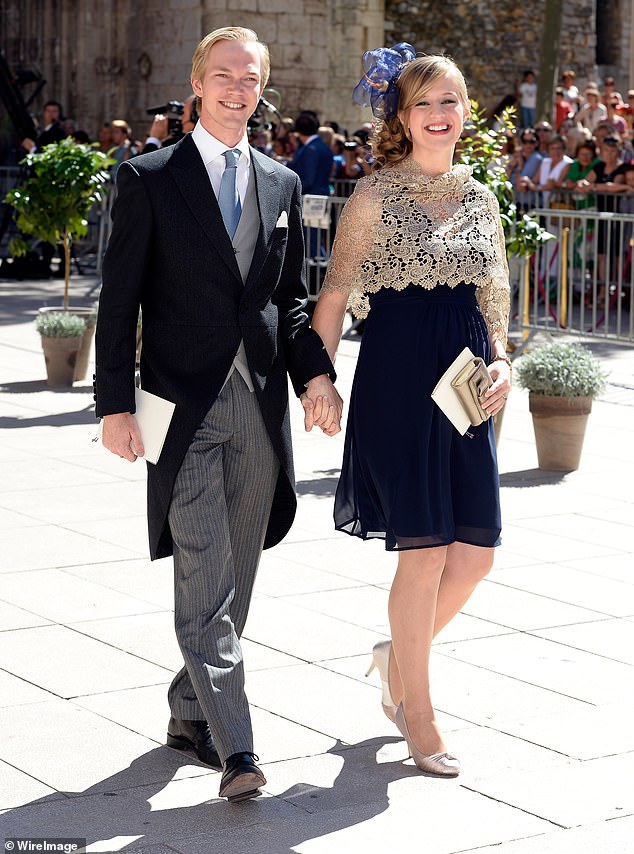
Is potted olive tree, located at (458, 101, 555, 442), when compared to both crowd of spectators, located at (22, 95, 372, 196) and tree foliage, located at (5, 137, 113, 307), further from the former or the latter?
tree foliage, located at (5, 137, 113, 307)

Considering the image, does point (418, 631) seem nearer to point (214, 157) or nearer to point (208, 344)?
point (208, 344)

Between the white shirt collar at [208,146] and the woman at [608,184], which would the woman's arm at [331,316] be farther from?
the woman at [608,184]

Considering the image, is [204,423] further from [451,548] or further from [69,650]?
[69,650]

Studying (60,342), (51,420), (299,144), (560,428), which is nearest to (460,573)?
(560,428)

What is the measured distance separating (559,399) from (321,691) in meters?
4.23

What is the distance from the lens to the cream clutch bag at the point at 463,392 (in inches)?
168

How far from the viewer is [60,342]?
452 inches

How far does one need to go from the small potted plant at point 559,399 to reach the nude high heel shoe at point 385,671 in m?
4.37

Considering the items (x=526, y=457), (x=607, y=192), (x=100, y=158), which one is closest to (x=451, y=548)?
(x=526, y=457)

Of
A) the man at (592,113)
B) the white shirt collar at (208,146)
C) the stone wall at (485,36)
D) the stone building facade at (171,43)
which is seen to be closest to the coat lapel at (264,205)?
the white shirt collar at (208,146)

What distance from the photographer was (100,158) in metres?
12.2

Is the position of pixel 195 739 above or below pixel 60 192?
below

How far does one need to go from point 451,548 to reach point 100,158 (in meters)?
8.41

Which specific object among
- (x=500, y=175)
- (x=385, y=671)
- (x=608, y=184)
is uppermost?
(x=608, y=184)
